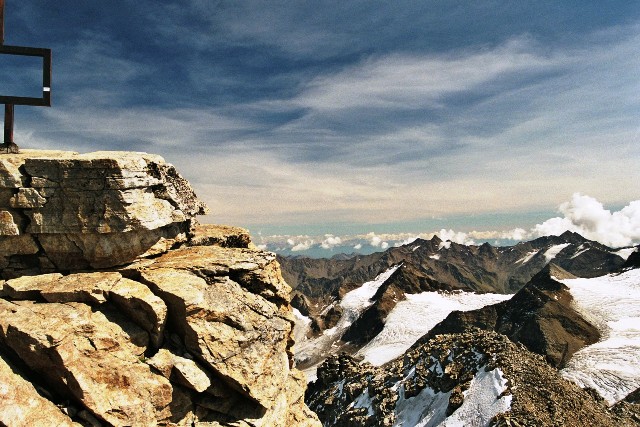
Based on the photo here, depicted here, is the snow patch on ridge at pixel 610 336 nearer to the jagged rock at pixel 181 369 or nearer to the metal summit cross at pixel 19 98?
the jagged rock at pixel 181 369

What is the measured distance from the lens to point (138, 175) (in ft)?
74.4

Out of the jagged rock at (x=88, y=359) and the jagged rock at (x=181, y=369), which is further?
the jagged rock at (x=181, y=369)

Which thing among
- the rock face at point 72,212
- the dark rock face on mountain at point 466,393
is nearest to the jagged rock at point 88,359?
the rock face at point 72,212

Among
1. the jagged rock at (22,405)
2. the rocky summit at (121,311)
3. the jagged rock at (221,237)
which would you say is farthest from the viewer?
the jagged rock at (221,237)

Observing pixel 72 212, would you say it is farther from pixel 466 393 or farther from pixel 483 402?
pixel 466 393

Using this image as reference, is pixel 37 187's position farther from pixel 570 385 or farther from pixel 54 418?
pixel 570 385

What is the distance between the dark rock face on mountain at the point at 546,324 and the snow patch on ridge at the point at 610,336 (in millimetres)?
4934

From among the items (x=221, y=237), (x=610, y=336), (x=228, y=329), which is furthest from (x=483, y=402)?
(x=610, y=336)

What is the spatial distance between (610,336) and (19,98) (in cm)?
16460

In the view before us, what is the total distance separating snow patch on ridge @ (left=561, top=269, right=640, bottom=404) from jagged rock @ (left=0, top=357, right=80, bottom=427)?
99181 mm

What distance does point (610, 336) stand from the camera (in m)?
129

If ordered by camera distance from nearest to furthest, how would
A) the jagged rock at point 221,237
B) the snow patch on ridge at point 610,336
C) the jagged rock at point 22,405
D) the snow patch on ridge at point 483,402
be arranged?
1. the jagged rock at point 22,405
2. the jagged rock at point 221,237
3. the snow patch on ridge at point 483,402
4. the snow patch on ridge at point 610,336

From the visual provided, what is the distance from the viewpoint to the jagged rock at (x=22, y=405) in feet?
51.3

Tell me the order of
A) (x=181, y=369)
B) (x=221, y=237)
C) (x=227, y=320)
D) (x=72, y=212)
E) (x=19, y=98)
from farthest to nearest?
(x=221, y=237)
(x=19, y=98)
(x=72, y=212)
(x=227, y=320)
(x=181, y=369)
